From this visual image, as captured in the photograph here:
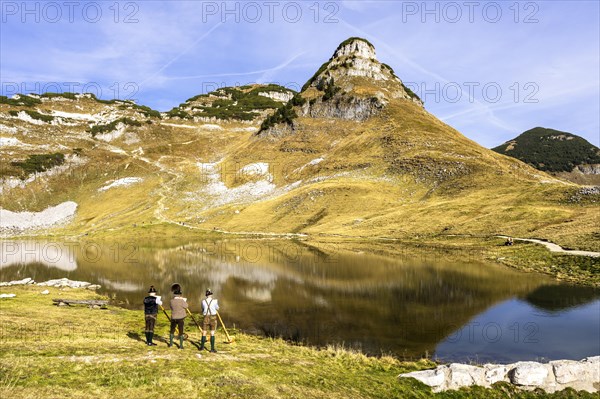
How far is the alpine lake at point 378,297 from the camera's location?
25.4 metres

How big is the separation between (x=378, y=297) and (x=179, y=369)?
25.1 metres

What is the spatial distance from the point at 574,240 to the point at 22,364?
2565 inches

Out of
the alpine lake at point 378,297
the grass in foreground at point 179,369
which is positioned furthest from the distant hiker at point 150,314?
the alpine lake at point 378,297

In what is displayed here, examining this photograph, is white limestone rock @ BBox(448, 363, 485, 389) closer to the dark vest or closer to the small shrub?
the dark vest

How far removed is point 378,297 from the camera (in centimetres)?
3716

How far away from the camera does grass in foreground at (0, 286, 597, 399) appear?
1316cm

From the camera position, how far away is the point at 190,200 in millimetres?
140500

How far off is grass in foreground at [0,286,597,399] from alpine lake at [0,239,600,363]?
447 centimetres

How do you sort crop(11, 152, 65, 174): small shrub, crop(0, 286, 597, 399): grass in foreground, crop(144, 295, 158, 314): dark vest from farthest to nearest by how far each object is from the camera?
crop(11, 152, 65, 174): small shrub, crop(144, 295, 158, 314): dark vest, crop(0, 286, 597, 399): grass in foreground

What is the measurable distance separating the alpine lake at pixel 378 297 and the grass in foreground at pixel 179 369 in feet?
14.7

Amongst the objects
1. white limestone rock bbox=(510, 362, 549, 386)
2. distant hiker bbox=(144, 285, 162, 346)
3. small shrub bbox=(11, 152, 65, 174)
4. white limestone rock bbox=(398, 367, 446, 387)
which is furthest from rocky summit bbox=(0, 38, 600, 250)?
distant hiker bbox=(144, 285, 162, 346)

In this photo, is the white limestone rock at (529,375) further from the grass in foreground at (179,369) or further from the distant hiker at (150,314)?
the distant hiker at (150,314)

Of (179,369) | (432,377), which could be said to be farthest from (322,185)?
(179,369)

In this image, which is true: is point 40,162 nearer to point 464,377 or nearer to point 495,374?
point 464,377
